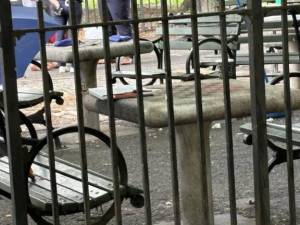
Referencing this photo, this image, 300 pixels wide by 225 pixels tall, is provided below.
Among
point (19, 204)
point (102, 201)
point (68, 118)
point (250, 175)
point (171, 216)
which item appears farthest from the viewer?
point (68, 118)

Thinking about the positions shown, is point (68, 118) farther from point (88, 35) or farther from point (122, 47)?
point (122, 47)

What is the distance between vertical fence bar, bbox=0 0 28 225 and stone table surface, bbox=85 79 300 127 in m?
0.66

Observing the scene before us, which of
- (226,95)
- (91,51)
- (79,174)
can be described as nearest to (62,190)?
(79,174)

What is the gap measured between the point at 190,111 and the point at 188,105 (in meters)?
0.08

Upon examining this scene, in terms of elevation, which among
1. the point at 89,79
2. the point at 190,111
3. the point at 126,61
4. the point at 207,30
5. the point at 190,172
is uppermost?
the point at 207,30

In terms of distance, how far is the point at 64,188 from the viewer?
3463 mm

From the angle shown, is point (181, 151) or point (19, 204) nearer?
point (19, 204)

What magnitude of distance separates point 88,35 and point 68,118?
1027mm

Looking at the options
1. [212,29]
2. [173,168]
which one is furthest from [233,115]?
[212,29]

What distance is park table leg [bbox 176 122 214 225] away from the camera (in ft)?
11.9

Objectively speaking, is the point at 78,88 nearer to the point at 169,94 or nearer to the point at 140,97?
the point at 140,97

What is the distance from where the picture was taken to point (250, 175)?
5.35 meters

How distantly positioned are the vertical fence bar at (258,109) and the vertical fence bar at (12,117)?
1012 millimetres

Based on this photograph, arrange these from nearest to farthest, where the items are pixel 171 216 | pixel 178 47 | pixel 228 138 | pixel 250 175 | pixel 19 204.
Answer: pixel 19 204 → pixel 228 138 → pixel 171 216 → pixel 250 175 → pixel 178 47
